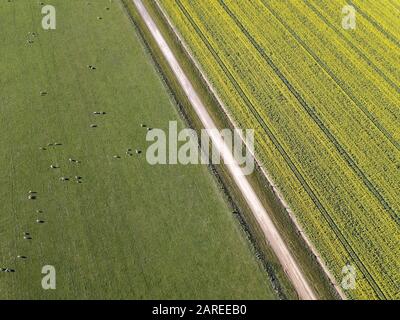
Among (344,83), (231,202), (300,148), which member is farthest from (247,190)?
(344,83)

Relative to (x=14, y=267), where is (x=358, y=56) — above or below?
above

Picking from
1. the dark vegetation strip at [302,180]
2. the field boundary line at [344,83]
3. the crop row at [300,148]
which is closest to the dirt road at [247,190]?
the crop row at [300,148]

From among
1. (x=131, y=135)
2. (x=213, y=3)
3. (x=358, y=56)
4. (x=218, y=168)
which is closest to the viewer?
(x=218, y=168)

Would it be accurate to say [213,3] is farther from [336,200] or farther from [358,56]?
[336,200]

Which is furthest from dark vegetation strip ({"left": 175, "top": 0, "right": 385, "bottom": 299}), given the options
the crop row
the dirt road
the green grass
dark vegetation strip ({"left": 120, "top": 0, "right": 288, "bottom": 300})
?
the green grass
